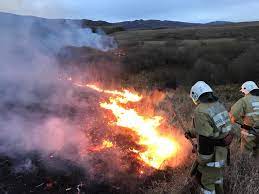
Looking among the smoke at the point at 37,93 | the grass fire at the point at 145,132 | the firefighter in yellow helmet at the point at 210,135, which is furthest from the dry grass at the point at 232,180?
the smoke at the point at 37,93

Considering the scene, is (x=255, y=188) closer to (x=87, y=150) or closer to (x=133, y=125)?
(x=87, y=150)

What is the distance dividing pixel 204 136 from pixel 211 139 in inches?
5.3

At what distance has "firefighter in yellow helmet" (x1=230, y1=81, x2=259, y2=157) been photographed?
7996 mm

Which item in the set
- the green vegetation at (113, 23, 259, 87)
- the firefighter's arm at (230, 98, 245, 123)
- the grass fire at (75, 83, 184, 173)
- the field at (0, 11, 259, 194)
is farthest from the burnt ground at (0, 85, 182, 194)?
the green vegetation at (113, 23, 259, 87)

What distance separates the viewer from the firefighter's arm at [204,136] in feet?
18.9

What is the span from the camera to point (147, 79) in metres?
25.6

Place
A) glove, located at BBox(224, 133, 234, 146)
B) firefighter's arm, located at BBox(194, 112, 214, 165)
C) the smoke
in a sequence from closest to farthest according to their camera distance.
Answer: firefighter's arm, located at BBox(194, 112, 214, 165)
glove, located at BBox(224, 133, 234, 146)
the smoke

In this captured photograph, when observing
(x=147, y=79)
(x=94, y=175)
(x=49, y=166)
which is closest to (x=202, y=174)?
(x=94, y=175)

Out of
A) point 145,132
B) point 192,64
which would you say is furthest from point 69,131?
point 192,64

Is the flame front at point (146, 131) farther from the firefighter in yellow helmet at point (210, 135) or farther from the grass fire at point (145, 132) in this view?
the firefighter in yellow helmet at point (210, 135)

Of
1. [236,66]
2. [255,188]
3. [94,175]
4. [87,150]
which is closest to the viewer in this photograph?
[255,188]

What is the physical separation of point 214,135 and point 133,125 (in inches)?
186

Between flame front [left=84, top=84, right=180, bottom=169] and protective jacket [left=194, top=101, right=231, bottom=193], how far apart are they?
7.47 feet

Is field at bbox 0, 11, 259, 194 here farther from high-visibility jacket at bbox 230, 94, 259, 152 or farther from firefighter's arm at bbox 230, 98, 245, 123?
firefighter's arm at bbox 230, 98, 245, 123
